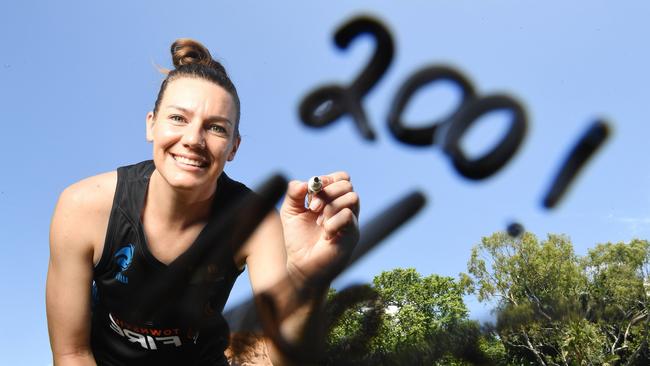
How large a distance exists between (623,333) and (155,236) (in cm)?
3124

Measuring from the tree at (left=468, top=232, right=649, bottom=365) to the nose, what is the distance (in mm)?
25099

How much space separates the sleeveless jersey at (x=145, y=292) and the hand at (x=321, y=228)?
618 mm

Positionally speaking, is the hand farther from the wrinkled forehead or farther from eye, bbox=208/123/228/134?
the wrinkled forehead

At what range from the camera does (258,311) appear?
305 centimetres

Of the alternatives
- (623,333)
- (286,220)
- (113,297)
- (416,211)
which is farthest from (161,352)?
(623,333)

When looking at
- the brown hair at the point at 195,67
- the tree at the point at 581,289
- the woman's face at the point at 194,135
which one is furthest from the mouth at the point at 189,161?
the tree at the point at 581,289

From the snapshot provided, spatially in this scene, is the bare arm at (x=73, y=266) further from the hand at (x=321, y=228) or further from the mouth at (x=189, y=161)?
the hand at (x=321, y=228)

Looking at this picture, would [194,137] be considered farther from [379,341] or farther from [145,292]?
[379,341]

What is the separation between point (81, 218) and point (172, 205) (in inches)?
19.3

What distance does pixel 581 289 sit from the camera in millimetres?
27484

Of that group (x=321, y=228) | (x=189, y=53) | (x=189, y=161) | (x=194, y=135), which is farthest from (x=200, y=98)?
(x=321, y=228)

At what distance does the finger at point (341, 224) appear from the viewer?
2510 millimetres

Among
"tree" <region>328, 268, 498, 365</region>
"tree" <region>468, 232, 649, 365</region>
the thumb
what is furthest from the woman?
"tree" <region>468, 232, 649, 365</region>

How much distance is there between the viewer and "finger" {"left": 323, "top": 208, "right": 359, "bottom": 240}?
2.51 m
